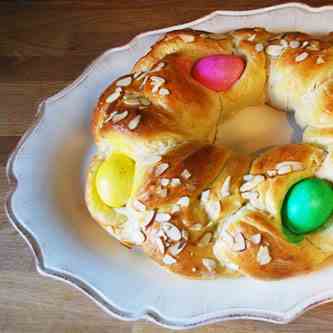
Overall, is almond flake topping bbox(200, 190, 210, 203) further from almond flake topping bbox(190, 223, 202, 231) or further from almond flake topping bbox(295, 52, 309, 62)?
almond flake topping bbox(295, 52, 309, 62)

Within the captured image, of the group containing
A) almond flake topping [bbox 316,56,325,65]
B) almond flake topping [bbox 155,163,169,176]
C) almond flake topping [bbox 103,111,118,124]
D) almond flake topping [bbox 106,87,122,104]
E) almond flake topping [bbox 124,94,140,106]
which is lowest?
almond flake topping [bbox 155,163,169,176]

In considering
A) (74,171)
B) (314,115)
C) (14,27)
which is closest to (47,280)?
(74,171)

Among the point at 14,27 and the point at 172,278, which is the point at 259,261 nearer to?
the point at 172,278

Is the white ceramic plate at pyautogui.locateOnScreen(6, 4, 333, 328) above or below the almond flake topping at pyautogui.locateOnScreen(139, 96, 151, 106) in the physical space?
below

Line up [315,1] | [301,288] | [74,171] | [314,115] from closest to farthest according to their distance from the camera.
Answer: [301,288] → [314,115] → [74,171] → [315,1]

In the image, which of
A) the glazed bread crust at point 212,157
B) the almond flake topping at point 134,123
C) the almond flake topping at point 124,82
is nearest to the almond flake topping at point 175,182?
the glazed bread crust at point 212,157

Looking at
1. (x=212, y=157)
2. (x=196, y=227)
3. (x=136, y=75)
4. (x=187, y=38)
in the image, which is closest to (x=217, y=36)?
(x=187, y=38)

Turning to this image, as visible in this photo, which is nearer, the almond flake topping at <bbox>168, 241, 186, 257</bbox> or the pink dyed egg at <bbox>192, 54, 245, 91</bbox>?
the almond flake topping at <bbox>168, 241, 186, 257</bbox>

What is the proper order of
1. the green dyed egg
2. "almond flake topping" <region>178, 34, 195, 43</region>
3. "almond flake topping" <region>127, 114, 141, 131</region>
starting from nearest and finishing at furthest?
the green dyed egg → "almond flake topping" <region>127, 114, 141, 131</region> → "almond flake topping" <region>178, 34, 195, 43</region>

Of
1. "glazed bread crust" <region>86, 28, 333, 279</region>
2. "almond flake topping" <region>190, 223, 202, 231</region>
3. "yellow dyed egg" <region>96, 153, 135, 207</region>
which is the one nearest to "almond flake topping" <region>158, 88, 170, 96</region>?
"glazed bread crust" <region>86, 28, 333, 279</region>
